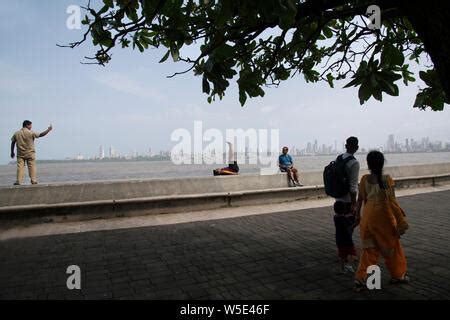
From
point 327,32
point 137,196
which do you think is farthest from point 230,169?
point 327,32

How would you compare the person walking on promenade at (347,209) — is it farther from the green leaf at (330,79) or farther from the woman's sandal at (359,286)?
the green leaf at (330,79)

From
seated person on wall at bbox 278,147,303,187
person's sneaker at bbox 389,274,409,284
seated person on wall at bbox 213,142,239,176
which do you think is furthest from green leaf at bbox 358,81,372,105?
seated person on wall at bbox 213,142,239,176

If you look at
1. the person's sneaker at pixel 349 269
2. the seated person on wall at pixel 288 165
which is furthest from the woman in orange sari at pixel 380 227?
the seated person on wall at pixel 288 165

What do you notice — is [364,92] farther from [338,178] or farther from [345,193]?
[345,193]

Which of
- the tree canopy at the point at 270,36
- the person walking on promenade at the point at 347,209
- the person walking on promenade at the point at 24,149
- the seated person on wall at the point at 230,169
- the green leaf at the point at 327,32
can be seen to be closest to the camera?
the tree canopy at the point at 270,36

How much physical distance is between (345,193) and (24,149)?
28.6ft

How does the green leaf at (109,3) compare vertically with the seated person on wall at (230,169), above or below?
above

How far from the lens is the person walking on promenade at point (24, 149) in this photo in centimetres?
914

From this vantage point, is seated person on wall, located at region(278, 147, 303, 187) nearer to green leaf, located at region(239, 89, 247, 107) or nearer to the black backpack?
the black backpack

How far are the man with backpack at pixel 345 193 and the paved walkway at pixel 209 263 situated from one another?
377 millimetres

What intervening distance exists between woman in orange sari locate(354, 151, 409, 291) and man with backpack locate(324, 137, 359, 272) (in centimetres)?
→ 46
